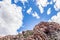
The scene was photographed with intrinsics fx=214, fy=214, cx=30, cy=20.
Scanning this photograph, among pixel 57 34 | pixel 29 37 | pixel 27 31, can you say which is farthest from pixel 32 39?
pixel 57 34

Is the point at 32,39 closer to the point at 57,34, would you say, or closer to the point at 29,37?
the point at 29,37

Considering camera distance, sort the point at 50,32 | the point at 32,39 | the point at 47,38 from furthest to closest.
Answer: the point at 50,32 < the point at 47,38 < the point at 32,39

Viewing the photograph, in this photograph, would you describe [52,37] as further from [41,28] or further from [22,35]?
[22,35]

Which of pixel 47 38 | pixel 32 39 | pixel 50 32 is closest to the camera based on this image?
pixel 32 39

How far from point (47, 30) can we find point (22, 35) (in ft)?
32.9

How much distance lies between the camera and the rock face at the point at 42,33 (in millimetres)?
51406

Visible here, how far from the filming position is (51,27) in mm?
61031

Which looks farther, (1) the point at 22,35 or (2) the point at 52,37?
(2) the point at 52,37

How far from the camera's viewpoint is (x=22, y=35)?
52719 mm

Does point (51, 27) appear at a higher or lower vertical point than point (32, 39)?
higher

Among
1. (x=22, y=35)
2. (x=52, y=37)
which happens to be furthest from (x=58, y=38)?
(x=22, y=35)

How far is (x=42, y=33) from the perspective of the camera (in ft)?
176

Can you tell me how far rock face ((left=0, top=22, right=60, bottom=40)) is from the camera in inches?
2024

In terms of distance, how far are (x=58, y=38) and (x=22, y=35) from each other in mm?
9894
